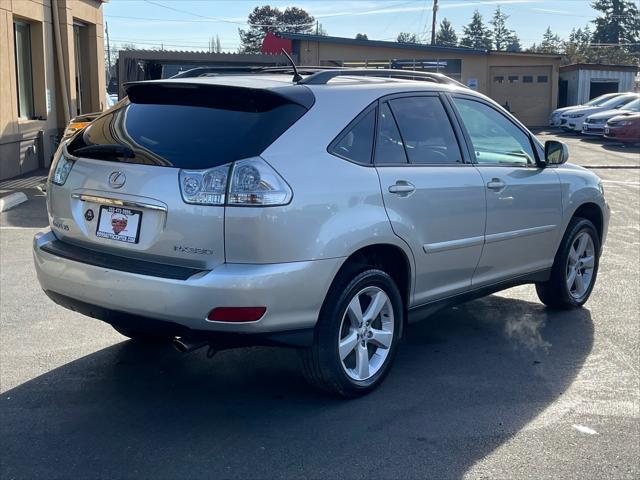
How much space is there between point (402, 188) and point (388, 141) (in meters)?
0.31

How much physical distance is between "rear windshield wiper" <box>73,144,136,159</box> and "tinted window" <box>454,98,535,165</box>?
2329mm

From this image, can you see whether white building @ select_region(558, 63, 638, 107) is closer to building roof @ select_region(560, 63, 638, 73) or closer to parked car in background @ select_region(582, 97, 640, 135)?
building roof @ select_region(560, 63, 638, 73)

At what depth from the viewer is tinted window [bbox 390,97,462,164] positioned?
4.95 meters

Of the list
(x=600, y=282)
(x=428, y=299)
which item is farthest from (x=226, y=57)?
(x=428, y=299)

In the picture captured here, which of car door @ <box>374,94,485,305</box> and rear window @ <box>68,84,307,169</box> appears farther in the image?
car door @ <box>374,94,485,305</box>

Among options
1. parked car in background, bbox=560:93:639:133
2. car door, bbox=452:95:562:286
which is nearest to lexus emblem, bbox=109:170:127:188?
car door, bbox=452:95:562:286

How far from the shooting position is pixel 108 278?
4.12m

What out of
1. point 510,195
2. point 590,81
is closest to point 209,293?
point 510,195

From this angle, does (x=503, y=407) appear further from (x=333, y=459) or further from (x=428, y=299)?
(x=333, y=459)

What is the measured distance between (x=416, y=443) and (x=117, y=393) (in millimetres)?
1779

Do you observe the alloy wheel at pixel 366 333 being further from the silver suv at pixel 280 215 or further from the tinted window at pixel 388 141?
the tinted window at pixel 388 141

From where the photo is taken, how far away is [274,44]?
1385 inches

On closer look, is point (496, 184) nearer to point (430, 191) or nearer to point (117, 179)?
point (430, 191)

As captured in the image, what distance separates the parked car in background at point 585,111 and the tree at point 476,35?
89.8 m
